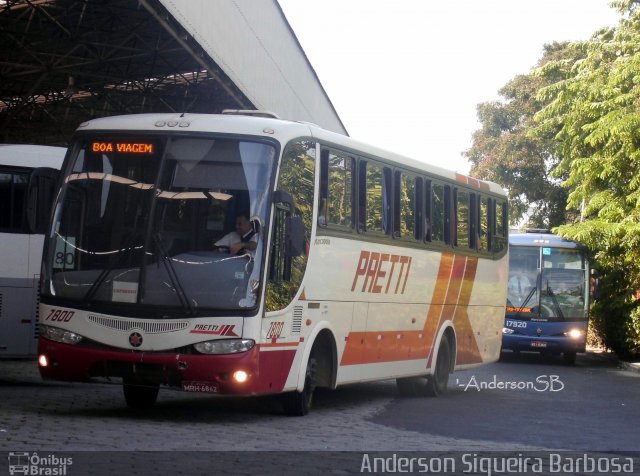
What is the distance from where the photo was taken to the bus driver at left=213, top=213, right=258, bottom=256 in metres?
12.4

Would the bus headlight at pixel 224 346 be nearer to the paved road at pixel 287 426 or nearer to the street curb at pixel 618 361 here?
the paved road at pixel 287 426

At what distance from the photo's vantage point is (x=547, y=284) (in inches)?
1211

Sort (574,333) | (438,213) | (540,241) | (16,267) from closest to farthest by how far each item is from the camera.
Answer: (438,213), (16,267), (574,333), (540,241)

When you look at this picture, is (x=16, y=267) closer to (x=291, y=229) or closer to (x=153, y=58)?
(x=291, y=229)

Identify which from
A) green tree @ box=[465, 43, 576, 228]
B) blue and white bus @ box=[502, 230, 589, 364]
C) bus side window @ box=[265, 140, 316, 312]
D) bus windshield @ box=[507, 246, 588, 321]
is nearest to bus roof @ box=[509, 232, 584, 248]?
blue and white bus @ box=[502, 230, 589, 364]

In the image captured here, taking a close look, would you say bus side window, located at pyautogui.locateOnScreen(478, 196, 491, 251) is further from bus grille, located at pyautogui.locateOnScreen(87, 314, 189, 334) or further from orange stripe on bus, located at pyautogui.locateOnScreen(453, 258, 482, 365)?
bus grille, located at pyautogui.locateOnScreen(87, 314, 189, 334)

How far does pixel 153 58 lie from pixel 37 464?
23.1 meters

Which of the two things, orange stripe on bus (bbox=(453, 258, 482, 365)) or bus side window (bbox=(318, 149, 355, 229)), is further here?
orange stripe on bus (bbox=(453, 258, 482, 365))

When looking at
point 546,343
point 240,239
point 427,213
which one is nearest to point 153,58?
point 546,343

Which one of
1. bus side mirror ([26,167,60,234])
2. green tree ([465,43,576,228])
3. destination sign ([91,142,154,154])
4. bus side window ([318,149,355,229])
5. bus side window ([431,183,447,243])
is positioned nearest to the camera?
destination sign ([91,142,154,154])

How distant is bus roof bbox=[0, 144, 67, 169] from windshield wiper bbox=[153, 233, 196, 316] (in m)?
7.28

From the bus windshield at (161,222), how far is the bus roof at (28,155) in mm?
6342

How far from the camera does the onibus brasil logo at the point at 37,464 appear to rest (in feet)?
28.3

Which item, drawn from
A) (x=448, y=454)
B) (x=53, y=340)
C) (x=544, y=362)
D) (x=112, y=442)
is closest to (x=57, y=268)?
(x=53, y=340)
